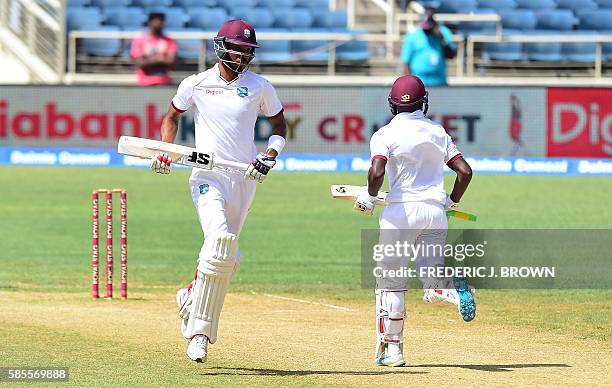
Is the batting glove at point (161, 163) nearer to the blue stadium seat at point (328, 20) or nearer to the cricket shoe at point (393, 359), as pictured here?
the cricket shoe at point (393, 359)

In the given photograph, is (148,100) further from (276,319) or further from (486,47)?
(276,319)

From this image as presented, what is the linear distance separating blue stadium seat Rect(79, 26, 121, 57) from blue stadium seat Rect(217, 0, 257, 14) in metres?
2.83

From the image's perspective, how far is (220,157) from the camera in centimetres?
893

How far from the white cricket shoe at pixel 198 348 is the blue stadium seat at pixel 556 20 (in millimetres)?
21281

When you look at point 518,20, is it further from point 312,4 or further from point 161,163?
point 161,163

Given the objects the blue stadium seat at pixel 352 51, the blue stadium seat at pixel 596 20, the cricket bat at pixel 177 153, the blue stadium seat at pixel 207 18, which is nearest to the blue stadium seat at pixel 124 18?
the blue stadium seat at pixel 207 18

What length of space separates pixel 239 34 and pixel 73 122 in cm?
1529

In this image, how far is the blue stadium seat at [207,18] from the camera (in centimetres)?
2805

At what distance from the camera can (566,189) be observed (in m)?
22.0

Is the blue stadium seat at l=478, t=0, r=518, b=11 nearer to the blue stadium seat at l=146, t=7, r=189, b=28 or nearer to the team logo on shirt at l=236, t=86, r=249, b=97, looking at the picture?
the blue stadium seat at l=146, t=7, r=189, b=28

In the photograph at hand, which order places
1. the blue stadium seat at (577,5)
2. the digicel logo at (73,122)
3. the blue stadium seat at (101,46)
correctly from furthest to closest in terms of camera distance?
the blue stadium seat at (577,5) → the blue stadium seat at (101,46) → the digicel logo at (73,122)

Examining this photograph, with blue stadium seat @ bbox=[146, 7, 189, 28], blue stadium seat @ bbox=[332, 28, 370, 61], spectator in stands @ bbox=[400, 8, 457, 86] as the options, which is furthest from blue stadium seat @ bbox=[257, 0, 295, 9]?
spectator in stands @ bbox=[400, 8, 457, 86]

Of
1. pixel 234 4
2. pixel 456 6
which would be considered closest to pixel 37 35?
pixel 234 4

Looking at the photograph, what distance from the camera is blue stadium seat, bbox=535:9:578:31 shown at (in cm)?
2894
